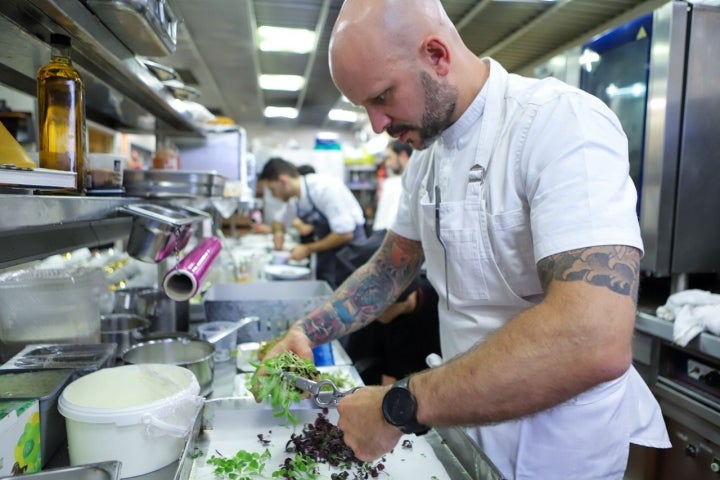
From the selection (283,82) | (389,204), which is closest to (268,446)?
(389,204)

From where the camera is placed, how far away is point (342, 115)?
1137 cm

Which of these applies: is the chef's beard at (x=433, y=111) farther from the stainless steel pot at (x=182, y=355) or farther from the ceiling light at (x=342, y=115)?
the ceiling light at (x=342, y=115)

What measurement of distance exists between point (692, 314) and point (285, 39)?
5.13 metres

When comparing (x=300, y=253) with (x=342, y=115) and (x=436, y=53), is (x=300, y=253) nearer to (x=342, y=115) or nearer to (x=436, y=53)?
(x=436, y=53)

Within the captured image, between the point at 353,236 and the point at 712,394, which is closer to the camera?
the point at 712,394

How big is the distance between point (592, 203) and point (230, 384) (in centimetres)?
132

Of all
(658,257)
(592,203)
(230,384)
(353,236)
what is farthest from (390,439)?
(353,236)

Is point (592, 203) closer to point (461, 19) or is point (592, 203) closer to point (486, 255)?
point (486, 255)

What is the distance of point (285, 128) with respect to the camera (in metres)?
13.6

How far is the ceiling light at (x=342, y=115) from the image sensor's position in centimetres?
1080

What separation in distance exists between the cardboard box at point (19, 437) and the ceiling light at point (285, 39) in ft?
16.7

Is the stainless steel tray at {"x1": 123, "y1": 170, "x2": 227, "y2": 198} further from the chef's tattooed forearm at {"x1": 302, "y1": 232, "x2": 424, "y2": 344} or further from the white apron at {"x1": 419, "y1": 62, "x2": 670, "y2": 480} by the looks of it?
the white apron at {"x1": 419, "y1": 62, "x2": 670, "y2": 480}

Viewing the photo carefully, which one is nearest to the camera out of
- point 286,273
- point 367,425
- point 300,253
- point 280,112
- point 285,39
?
point 367,425

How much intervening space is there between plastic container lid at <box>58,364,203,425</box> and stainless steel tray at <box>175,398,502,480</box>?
10cm
